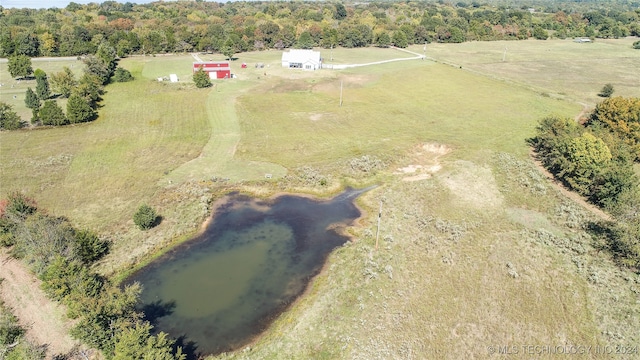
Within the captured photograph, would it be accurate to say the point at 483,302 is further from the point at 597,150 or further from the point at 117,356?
the point at 597,150

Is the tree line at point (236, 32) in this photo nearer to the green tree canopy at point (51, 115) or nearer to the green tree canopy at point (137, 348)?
the green tree canopy at point (51, 115)

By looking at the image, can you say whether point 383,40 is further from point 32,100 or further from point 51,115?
point 51,115

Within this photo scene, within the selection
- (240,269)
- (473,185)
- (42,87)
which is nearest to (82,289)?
(240,269)

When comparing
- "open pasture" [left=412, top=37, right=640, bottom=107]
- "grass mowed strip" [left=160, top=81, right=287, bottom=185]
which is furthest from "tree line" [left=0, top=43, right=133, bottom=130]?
"open pasture" [left=412, top=37, right=640, bottom=107]

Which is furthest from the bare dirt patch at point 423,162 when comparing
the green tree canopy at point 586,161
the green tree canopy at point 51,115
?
the green tree canopy at point 51,115

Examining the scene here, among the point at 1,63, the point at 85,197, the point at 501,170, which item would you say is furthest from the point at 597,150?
the point at 1,63

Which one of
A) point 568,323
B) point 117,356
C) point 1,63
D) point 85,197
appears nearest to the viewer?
point 117,356
